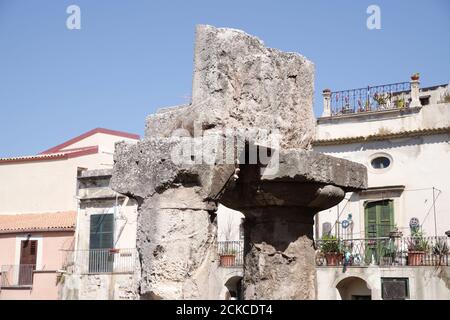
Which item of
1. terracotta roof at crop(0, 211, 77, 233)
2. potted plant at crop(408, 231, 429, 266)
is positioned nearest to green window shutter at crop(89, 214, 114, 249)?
terracotta roof at crop(0, 211, 77, 233)

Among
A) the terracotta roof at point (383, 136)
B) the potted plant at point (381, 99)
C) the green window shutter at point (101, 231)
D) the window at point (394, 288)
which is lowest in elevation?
the window at point (394, 288)

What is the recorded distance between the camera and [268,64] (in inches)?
248

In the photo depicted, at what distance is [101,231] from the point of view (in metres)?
24.9

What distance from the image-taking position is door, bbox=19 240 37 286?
26.1m

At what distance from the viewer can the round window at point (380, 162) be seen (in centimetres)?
2206

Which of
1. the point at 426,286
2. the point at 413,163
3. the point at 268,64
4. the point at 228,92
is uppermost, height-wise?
the point at 413,163

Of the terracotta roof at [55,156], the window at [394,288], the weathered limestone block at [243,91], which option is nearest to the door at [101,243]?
the terracotta roof at [55,156]

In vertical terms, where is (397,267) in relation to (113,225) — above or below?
below

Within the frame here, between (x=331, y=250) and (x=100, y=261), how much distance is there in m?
9.38

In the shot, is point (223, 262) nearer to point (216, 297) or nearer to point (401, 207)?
point (401, 207)

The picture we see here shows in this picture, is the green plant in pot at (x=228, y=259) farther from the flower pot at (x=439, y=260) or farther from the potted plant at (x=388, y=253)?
the flower pot at (x=439, y=260)

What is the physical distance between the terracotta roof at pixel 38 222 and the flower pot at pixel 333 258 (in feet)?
36.3

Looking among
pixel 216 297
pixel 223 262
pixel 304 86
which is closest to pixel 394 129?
pixel 223 262

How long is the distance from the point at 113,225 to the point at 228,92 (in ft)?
63.8
